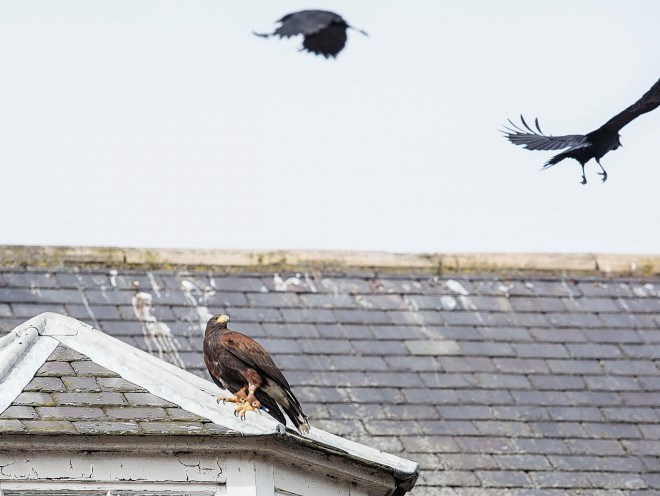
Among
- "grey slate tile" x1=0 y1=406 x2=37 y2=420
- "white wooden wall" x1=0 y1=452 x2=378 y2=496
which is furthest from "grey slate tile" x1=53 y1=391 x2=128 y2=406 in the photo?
"white wooden wall" x1=0 y1=452 x2=378 y2=496

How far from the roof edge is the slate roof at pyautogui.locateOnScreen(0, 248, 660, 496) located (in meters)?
0.08

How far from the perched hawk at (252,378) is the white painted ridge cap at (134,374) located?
0.12 metres

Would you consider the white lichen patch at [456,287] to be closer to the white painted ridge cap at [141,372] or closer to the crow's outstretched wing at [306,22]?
the white painted ridge cap at [141,372]

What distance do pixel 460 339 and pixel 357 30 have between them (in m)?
7.71

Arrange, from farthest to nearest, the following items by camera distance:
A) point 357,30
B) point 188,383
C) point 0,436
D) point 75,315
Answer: point 75,315, point 188,383, point 0,436, point 357,30

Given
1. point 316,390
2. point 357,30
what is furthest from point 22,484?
point 316,390

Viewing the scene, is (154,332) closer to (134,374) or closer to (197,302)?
(197,302)

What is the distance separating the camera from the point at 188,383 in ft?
35.6

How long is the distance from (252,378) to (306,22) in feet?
9.69

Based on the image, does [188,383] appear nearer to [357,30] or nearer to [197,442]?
[197,442]

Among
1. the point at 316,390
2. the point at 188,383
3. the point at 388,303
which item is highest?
the point at 388,303

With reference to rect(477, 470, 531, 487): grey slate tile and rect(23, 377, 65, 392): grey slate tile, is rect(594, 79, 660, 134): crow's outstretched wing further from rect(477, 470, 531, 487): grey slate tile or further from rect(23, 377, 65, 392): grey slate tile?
rect(477, 470, 531, 487): grey slate tile

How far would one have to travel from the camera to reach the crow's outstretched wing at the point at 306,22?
821 centimetres

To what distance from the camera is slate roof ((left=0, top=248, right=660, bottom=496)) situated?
13625mm
